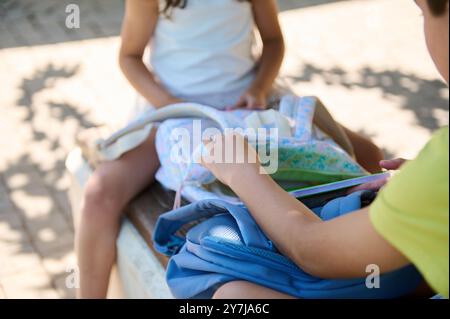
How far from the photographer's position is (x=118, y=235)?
2.34 m

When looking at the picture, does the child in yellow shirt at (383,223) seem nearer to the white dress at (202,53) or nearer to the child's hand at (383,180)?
the child's hand at (383,180)

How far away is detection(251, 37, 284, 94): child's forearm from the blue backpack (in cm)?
90

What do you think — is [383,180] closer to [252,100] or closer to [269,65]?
[252,100]

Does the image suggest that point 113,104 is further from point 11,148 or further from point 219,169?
point 219,169

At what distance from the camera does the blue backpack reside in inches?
59.5

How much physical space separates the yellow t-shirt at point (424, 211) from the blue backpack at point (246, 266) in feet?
0.93

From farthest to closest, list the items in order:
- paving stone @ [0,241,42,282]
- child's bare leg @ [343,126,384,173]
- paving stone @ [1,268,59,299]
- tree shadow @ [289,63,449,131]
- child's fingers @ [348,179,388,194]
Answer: tree shadow @ [289,63,449,131] → paving stone @ [0,241,42,282] → paving stone @ [1,268,59,299] → child's bare leg @ [343,126,384,173] → child's fingers @ [348,179,388,194]

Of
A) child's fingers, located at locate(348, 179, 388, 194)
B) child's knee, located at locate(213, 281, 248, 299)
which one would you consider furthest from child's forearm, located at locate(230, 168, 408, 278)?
child's fingers, located at locate(348, 179, 388, 194)

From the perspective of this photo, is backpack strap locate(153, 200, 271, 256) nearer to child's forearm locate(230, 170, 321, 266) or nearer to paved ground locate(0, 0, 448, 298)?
child's forearm locate(230, 170, 321, 266)

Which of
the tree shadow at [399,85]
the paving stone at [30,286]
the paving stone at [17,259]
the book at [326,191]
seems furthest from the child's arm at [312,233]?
the tree shadow at [399,85]

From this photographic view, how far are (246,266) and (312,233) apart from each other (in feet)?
0.56

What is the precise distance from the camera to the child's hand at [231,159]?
168 cm
